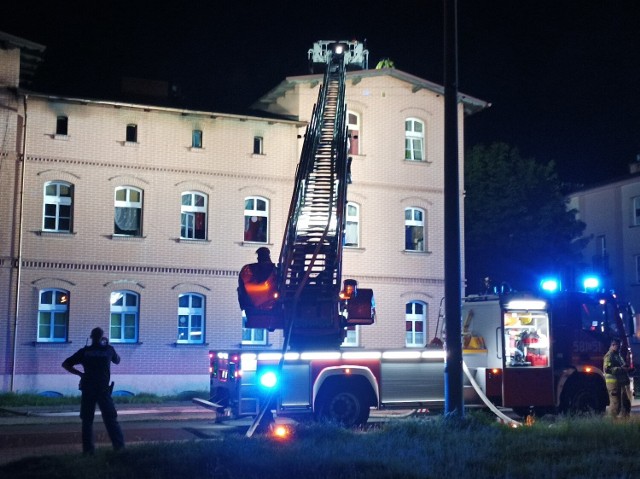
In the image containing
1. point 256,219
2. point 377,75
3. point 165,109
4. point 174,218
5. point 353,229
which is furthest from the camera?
point 377,75

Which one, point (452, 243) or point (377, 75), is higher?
point (377, 75)

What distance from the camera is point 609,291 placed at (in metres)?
17.4

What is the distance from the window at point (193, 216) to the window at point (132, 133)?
2.13 metres

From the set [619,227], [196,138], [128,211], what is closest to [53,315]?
[128,211]

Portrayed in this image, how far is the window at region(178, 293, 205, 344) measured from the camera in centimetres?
2688

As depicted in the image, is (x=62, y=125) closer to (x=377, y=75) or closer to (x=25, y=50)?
(x=25, y=50)

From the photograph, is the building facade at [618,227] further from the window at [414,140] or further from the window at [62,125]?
the window at [62,125]

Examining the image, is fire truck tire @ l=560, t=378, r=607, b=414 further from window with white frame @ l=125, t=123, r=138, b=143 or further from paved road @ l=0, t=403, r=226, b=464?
window with white frame @ l=125, t=123, r=138, b=143

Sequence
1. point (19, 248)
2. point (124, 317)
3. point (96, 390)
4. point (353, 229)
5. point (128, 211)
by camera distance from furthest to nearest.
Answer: point (353, 229), point (128, 211), point (124, 317), point (19, 248), point (96, 390)

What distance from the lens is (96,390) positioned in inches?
466

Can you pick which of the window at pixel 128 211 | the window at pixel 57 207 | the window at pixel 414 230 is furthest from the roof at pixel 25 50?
the window at pixel 414 230

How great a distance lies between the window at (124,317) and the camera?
26094 millimetres

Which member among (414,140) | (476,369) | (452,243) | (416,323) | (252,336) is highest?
(414,140)

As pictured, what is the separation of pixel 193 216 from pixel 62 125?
450 centimetres
